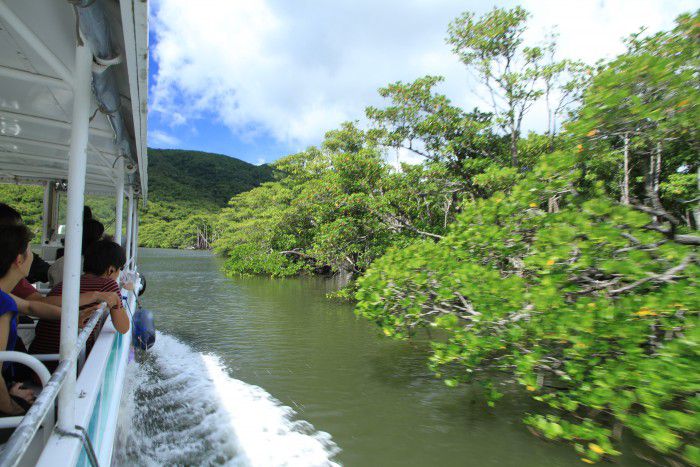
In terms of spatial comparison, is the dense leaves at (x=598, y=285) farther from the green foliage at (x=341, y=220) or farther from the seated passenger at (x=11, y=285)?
the green foliage at (x=341, y=220)

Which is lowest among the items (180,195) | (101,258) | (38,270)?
(38,270)

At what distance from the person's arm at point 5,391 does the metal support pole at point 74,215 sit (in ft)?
0.81

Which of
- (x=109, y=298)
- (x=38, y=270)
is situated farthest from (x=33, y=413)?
(x=38, y=270)

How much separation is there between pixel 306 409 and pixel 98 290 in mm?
3436

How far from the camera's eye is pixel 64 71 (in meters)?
A: 1.78

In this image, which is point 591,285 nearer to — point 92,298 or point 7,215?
point 92,298

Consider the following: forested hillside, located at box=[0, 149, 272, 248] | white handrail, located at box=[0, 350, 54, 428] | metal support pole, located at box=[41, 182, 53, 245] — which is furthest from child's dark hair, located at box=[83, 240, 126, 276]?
metal support pole, located at box=[41, 182, 53, 245]

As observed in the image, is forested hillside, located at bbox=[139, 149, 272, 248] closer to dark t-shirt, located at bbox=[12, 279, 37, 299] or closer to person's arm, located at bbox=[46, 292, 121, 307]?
dark t-shirt, located at bbox=[12, 279, 37, 299]

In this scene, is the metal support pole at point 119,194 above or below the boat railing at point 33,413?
above

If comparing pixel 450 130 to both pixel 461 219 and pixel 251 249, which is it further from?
pixel 251 249

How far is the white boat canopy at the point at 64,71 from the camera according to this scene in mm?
1693

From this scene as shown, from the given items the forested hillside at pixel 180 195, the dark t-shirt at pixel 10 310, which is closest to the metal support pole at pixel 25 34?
the dark t-shirt at pixel 10 310

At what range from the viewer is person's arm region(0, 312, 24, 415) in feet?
5.87

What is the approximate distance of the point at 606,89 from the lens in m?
3.97
